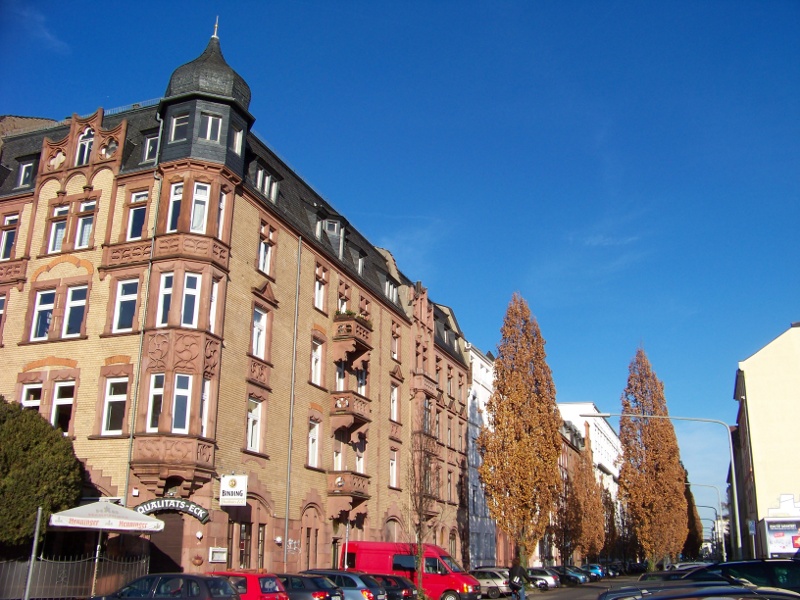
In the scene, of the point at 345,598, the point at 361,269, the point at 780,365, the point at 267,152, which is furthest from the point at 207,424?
the point at 780,365

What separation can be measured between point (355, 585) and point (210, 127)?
17.0m

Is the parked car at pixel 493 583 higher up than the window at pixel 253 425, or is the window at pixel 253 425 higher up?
the window at pixel 253 425

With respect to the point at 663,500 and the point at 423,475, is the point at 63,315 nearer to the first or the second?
the point at 423,475

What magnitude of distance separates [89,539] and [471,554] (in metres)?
32.0

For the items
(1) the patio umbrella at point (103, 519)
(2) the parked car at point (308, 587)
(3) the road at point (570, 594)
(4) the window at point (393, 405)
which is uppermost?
(4) the window at point (393, 405)

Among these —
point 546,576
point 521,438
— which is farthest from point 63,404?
point 546,576

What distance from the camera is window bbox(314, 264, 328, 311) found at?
116 ft

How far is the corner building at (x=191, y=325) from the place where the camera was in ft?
82.7

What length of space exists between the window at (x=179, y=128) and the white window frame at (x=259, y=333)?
6.99m

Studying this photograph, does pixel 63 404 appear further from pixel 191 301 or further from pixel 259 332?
pixel 259 332

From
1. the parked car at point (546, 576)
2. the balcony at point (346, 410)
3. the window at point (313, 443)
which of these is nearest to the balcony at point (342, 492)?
the window at point (313, 443)

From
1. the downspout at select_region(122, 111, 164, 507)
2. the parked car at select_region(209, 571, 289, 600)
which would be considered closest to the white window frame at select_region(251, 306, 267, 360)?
the downspout at select_region(122, 111, 164, 507)

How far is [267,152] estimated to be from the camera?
33.9 metres

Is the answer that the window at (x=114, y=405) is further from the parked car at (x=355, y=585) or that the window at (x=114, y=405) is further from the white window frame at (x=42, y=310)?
the parked car at (x=355, y=585)
